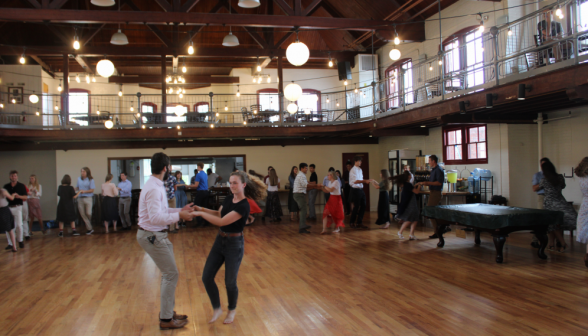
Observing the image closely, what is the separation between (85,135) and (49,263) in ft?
18.9

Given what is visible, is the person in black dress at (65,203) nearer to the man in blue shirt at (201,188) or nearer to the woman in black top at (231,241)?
the man in blue shirt at (201,188)

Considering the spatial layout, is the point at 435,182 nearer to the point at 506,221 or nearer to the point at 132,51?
the point at 506,221

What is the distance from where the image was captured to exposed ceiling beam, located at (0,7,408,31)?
9.20 metres

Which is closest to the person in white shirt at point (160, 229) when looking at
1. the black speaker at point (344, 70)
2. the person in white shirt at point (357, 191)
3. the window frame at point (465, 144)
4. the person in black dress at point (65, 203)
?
the person in white shirt at point (357, 191)

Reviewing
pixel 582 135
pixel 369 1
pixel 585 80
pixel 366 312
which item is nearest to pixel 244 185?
pixel 366 312

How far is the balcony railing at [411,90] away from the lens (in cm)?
671

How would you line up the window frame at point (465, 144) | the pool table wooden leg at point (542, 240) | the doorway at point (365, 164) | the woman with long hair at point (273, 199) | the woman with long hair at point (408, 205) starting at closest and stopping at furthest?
the pool table wooden leg at point (542, 240), the woman with long hair at point (408, 205), the window frame at point (465, 144), the woman with long hair at point (273, 199), the doorway at point (365, 164)

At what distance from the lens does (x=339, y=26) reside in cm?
1072

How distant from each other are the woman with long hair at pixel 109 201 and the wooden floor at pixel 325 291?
2.42 meters

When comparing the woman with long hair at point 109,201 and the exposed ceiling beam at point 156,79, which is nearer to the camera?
the woman with long hair at point 109,201

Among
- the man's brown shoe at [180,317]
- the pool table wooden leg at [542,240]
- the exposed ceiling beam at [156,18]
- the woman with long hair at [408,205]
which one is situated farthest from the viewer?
the exposed ceiling beam at [156,18]

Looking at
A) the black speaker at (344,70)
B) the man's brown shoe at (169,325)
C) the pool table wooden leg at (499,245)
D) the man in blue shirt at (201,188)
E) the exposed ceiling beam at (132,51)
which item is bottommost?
the man's brown shoe at (169,325)

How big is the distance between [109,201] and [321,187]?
548cm

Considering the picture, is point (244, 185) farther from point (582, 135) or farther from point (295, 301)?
point (582, 135)
